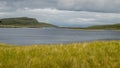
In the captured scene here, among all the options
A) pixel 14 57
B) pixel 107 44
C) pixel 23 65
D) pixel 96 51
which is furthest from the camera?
pixel 107 44

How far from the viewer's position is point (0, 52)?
13.2 metres

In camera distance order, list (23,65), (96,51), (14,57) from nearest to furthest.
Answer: (23,65) < (14,57) < (96,51)

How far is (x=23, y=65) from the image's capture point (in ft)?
38.0

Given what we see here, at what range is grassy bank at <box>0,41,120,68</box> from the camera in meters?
11.7

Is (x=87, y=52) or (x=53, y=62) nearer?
(x=53, y=62)

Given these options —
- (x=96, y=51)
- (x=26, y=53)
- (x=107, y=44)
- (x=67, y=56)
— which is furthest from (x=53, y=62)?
(x=107, y=44)

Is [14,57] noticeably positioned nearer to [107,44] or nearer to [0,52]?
[0,52]

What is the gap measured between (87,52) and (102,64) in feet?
4.54

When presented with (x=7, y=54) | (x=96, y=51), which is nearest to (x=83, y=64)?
(x=96, y=51)

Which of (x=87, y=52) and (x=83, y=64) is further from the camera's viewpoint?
(x=87, y=52)

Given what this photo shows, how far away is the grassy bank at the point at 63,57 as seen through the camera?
1171cm

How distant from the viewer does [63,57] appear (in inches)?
486

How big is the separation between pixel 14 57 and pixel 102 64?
4.11 m

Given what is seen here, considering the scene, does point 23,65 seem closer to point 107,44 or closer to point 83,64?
point 83,64
